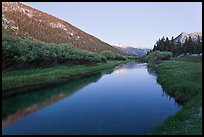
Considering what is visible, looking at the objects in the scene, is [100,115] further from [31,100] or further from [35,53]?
[35,53]

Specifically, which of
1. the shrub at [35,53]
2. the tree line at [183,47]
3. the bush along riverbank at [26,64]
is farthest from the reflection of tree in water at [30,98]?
the tree line at [183,47]

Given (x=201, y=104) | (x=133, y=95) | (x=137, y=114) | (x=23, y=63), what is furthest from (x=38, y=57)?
(x=201, y=104)

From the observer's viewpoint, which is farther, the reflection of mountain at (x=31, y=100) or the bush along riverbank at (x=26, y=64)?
the bush along riverbank at (x=26, y=64)

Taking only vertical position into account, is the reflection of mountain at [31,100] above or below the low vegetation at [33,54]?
below

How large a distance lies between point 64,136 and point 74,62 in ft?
204

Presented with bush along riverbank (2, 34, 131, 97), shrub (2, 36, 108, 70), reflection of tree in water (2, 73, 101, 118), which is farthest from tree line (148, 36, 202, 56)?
reflection of tree in water (2, 73, 101, 118)

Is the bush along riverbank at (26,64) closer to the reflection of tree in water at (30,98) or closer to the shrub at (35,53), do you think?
the shrub at (35,53)

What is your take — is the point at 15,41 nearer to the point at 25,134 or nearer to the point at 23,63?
the point at 23,63

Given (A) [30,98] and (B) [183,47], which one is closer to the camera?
(A) [30,98]

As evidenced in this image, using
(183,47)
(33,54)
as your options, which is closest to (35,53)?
(33,54)

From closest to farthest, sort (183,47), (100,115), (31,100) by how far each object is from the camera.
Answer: (100,115), (31,100), (183,47)

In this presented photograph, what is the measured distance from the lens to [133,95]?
3222 centimetres

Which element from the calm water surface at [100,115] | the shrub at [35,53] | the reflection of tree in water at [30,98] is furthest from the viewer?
the shrub at [35,53]

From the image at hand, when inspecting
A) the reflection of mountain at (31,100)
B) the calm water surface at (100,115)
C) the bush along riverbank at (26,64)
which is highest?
the bush along riverbank at (26,64)
